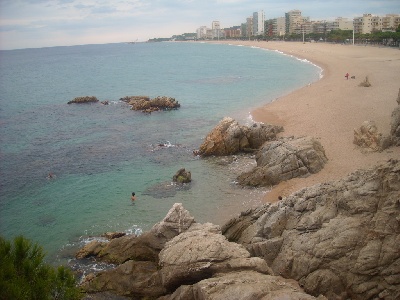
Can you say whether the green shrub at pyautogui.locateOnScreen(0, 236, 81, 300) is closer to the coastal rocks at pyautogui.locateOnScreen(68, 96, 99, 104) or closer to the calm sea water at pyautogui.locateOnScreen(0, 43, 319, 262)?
the calm sea water at pyautogui.locateOnScreen(0, 43, 319, 262)

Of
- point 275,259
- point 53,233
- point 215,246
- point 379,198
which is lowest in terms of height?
point 53,233

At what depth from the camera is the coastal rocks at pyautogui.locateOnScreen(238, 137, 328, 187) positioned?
27328 mm

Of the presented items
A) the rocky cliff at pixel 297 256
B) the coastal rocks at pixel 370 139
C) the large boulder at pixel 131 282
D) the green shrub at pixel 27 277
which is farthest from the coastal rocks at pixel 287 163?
the green shrub at pixel 27 277

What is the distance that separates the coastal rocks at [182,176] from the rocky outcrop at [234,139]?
5.71m

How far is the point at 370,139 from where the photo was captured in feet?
96.8

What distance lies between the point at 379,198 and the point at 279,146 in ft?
48.0

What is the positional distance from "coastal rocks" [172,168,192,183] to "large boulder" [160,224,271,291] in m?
14.5

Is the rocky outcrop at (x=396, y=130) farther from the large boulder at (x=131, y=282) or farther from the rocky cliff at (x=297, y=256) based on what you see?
the large boulder at (x=131, y=282)

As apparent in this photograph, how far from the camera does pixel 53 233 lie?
23.5 meters

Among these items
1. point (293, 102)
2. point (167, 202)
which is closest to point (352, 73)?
point (293, 102)

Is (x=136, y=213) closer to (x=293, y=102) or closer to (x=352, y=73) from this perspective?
(x=293, y=102)

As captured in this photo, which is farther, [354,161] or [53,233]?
[354,161]

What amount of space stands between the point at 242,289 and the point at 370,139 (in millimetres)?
22497

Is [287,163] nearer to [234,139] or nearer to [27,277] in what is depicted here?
[234,139]
